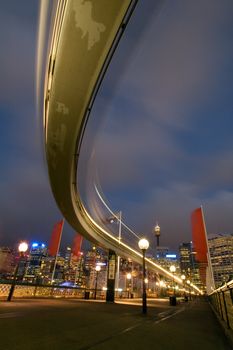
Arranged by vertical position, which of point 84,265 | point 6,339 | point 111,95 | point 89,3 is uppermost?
point 84,265

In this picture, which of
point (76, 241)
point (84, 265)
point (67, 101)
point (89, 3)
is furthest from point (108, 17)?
point (84, 265)

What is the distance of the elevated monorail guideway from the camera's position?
16.6ft

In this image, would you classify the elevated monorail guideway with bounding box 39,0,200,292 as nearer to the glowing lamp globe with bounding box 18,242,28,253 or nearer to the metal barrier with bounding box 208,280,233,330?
the glowing lamp globe with bounding box 18,242,28,253

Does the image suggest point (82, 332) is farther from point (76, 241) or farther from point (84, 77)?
point (76, 241)

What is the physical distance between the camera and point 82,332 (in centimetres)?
484

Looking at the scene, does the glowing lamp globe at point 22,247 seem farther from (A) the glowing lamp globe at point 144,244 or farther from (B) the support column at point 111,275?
(B) the support column at point 111,275

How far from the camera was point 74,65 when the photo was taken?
6.25m

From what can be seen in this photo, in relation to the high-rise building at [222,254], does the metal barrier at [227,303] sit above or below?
below

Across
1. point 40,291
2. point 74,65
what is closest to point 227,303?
point 74,65

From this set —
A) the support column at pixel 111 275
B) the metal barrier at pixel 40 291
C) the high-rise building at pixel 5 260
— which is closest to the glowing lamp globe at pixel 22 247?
the metal barrier at pixel 40 291

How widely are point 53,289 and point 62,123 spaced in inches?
655

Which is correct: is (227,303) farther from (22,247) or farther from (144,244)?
(22,247)

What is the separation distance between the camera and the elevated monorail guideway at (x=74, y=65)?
507cm

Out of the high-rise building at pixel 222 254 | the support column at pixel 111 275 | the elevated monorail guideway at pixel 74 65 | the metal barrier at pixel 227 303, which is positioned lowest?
the metal barrier at pixel 227 303
